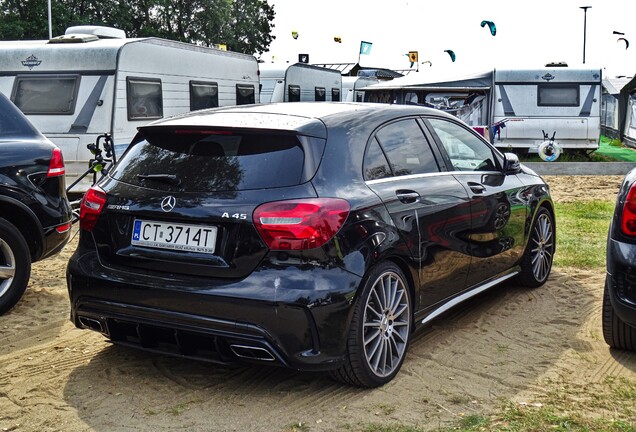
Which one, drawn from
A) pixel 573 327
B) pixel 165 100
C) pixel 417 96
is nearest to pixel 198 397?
pixel 573 327

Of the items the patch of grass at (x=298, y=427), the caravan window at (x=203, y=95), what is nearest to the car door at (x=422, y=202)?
the patch of grass at (x=298, y=427)

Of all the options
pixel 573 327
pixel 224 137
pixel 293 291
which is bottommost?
pixel 573 327

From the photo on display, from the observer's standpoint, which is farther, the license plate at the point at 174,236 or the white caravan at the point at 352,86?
the white caravan at the point at 352,86

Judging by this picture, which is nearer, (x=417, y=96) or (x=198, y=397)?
(x=198, y=397)

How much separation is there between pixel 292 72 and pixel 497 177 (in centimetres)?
1635

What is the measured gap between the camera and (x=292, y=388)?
4.57 metres

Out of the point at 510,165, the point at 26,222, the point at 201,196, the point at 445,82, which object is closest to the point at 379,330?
the point at 201,196

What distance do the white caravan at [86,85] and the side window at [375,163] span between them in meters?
8.20

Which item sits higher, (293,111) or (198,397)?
(293,111)

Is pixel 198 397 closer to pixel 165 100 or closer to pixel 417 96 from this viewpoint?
pixel 165 100

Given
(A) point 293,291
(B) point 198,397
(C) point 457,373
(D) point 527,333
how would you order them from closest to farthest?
(A) point 293,291
(B) point 198,397
(C) point 457,373
(D) point 527,333

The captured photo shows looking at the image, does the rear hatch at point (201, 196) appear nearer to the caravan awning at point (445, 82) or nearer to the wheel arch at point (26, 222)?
the wheel arch at point (26, 222)

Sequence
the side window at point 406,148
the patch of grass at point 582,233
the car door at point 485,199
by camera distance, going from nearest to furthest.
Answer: the side window at point 406,148 < the car door at point 485,199 < the patch of grass at point 582,233

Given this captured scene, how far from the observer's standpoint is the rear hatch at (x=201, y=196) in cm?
423
